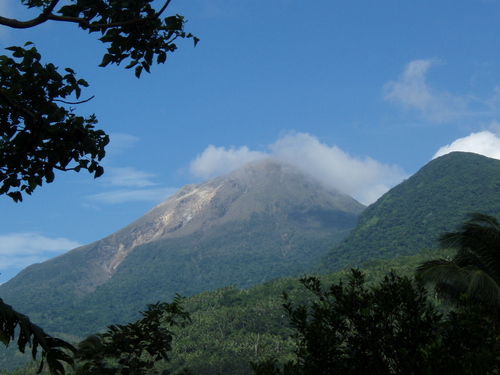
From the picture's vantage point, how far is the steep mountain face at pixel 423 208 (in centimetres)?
13300

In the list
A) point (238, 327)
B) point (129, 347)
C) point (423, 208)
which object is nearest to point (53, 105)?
point (129, 347)

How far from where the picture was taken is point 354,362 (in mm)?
3678

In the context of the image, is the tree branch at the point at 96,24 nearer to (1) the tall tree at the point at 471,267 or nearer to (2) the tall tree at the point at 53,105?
(2) the tall tree at the point at 53,105

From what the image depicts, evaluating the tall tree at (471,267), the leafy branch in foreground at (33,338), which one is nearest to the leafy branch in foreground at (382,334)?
the leafy branch in foreground at (33,338)

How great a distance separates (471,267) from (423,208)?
150157 mm

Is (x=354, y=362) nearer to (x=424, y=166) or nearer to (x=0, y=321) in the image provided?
(x=0, y=321)

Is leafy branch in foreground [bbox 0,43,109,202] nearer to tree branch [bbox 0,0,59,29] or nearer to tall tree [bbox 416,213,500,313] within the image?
tree branch [bbox 0,0,59,29]

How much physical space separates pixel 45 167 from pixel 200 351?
235 ft

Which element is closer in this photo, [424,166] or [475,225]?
[475,225]

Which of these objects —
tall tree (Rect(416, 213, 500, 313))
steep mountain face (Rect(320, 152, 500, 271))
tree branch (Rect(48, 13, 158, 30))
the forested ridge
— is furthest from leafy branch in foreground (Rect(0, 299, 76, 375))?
steep mountain face (Rect(320, 152, 500, 271))

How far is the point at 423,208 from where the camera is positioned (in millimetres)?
150375

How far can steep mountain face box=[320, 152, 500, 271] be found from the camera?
13300cm

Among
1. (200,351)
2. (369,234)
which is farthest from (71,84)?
(369,234)

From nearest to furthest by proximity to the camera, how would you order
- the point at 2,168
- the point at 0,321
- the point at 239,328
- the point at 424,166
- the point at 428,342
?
the point at 0,321 < the point at 428,342 < the point at 2,168 < the point at 239,328 < the point at 424,166
